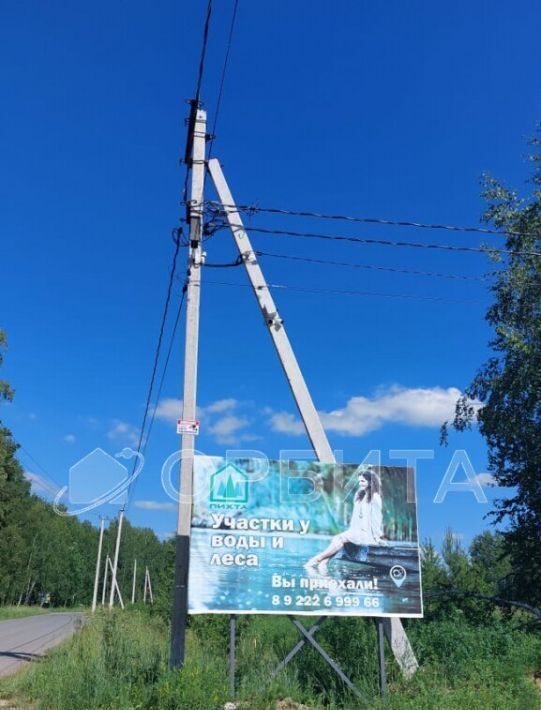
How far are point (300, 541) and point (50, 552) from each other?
3566 inches

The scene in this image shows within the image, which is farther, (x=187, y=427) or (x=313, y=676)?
(x=187, y=427)

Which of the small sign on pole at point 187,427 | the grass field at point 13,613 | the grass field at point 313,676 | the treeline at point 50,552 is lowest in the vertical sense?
the grass field at point 313,676

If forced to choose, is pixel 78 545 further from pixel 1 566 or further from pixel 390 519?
pixel 390 519

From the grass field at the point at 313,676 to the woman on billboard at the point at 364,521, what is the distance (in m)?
1.69

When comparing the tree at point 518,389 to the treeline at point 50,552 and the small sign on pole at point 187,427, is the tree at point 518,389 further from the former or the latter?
the treeline at point 50,552

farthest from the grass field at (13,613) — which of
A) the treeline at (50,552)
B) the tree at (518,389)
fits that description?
the tree at (518,389)

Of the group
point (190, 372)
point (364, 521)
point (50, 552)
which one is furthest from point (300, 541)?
point (50, 552)

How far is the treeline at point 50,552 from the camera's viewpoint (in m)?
58.5

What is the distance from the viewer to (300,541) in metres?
9.12

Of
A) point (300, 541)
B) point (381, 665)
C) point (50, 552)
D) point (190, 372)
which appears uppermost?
point (50, 552)

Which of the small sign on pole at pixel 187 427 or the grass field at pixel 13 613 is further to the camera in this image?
the grass field at pixel 13 613

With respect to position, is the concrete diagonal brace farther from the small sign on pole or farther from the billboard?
the small sign on pole

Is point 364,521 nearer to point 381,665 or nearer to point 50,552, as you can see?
point 381,665

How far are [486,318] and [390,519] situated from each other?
893 cm
